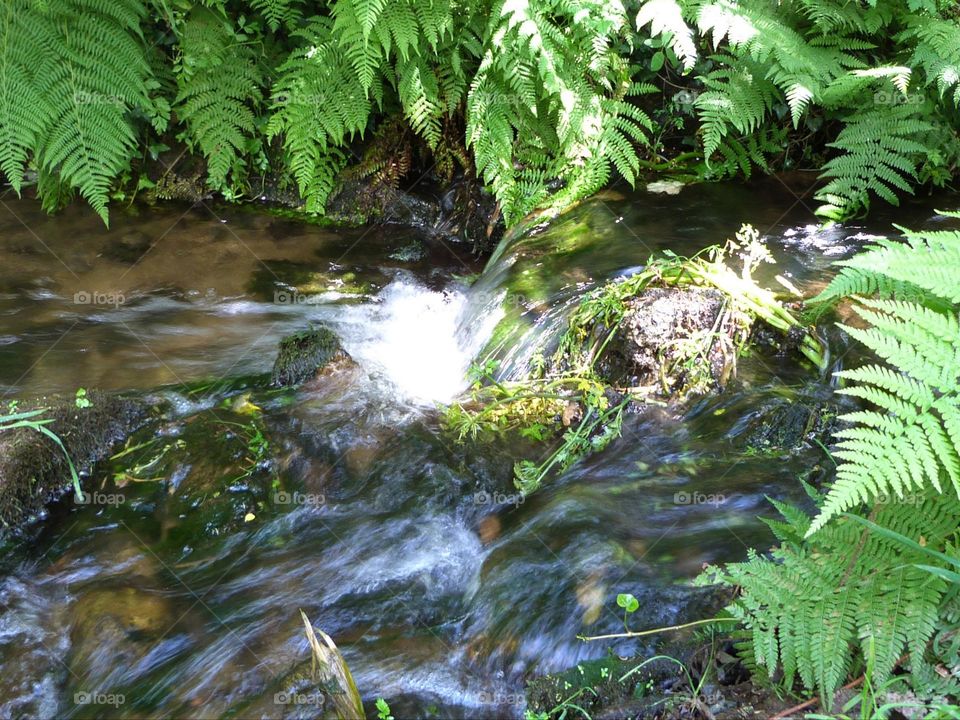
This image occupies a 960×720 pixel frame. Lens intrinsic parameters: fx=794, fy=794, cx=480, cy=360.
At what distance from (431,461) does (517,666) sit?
107 centimetres

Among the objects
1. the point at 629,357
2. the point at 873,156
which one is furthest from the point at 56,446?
the point at 873,156

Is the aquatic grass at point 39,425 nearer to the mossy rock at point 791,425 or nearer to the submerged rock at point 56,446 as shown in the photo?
the submerged rock at point 56,446

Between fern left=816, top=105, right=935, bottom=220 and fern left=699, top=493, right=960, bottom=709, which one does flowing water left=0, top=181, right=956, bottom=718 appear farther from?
fern left=699, top=493, right=960, bottom=709

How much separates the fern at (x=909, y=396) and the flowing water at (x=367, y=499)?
66 cm

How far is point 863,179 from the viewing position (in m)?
4.38

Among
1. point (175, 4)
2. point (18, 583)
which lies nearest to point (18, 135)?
point (175, 4)

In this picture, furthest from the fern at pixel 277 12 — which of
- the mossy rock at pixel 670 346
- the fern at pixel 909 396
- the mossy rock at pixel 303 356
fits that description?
the fern at pixel 909 396

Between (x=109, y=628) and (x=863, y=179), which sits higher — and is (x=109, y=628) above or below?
below

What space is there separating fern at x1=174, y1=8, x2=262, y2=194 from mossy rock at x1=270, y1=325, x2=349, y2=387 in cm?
203

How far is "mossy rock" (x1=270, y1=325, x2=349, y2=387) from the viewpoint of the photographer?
371cm

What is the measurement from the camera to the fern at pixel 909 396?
1668mm

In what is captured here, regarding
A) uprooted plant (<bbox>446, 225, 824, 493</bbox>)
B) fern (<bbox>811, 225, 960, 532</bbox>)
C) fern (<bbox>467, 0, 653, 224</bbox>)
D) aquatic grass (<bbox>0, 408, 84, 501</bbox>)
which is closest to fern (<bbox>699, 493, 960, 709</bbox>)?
fern (<bbox>811, 225, 960, 532</bbox>)

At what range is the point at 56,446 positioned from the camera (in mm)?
3227

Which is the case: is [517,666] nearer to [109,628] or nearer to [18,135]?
[109,628]
